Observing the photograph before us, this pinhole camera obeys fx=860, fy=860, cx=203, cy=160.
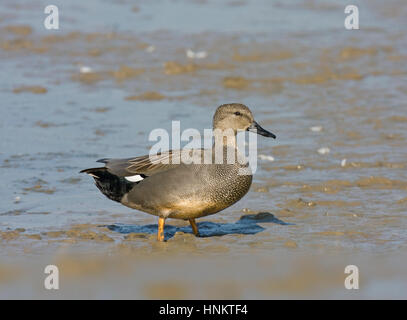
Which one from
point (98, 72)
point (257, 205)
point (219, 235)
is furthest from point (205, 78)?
point (219, 235)

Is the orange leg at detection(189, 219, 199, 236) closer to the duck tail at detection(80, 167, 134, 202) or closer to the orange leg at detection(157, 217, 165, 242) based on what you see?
the orange leg at detection(157, 217, 165, 242)

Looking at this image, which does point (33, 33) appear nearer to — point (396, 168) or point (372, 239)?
point (396, 168)

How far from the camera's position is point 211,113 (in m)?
10.4

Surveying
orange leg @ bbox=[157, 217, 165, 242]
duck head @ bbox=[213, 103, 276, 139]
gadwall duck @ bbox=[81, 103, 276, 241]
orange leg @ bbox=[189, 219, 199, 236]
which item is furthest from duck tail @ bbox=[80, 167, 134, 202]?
duck head @ bbox=[213, 103, 276, 139]

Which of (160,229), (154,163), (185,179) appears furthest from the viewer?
(154,163)

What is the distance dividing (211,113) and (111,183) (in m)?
3.94

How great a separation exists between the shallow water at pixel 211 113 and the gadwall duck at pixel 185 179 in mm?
303

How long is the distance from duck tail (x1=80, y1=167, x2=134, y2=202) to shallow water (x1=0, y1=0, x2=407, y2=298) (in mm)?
350

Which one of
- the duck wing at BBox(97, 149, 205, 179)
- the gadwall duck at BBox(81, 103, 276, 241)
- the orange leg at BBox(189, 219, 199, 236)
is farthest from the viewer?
the orange leg at BBox(189, 219, 199, 236)

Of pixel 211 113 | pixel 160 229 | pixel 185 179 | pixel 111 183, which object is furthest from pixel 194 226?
pixel 211 113

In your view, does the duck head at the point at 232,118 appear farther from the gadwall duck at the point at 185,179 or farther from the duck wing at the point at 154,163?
the duck wing at the point at 154,163

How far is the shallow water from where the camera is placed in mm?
6633

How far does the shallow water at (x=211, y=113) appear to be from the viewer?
6.63 metres

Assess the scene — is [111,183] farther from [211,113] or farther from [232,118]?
[211,113]
